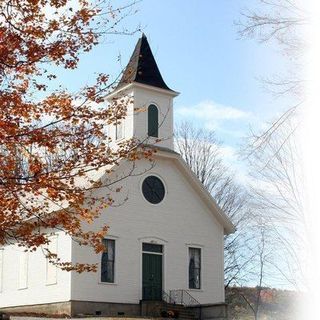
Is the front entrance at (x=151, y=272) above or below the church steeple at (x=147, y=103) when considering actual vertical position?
below

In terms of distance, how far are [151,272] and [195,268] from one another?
2.45 metres

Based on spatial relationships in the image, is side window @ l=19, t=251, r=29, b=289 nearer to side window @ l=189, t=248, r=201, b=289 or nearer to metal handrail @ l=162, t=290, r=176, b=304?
metal handrail @ l=162, t=290, r=176, b=304

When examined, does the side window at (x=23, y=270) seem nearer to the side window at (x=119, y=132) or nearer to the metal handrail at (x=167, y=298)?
the metal handrail at (x=167, y=298)

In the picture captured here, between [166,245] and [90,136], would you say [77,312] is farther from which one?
[90,136]

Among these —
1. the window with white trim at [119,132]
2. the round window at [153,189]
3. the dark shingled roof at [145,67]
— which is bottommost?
the round window at [153,189]

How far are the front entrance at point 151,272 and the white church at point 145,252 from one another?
4 centimetres

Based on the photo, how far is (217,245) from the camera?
30.7 metres

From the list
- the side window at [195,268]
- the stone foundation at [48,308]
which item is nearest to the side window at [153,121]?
the side window at [195,268]

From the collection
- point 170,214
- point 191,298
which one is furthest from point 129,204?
point 191,298

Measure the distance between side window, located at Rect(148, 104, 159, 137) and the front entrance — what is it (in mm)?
4774

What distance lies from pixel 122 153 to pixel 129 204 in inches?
535

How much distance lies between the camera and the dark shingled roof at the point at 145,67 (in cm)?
3017

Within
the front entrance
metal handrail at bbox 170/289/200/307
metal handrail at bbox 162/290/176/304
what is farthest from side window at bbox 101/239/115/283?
metal handrail at bbox 170/289/200/307

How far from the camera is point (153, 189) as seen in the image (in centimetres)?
2895
